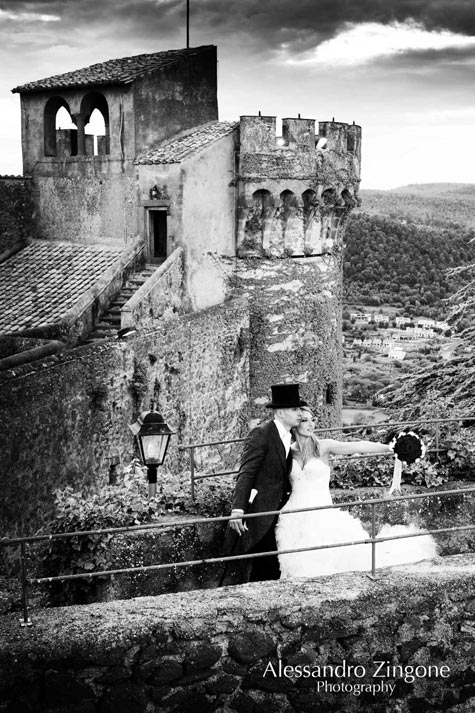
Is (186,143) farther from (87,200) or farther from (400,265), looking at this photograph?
(400,265)

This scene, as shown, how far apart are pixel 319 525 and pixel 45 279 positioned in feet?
48.1

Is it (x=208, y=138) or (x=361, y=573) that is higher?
(x=208, y=138)

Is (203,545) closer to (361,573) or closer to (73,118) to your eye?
(361,573)

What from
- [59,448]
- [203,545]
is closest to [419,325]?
[59,448]

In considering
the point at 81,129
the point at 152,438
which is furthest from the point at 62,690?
the point at 81,129

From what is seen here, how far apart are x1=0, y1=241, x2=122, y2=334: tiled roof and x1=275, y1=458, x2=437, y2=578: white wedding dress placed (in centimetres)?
1151

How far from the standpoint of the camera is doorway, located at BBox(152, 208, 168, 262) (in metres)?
21.7

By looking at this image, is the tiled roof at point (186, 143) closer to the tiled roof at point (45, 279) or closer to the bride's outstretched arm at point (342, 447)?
the tiled roof at point (45, 279)

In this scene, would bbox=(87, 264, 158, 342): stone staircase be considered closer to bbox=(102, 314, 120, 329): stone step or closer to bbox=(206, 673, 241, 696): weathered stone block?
bbox=(102, 314, 120, 329): stone step

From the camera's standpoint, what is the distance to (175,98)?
2255 cm

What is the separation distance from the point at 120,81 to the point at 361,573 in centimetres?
1598

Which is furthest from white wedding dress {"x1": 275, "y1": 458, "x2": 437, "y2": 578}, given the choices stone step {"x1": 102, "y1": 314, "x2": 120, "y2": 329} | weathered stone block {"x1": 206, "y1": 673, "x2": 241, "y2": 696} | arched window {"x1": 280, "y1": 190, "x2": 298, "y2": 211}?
arched window {"x1": 280, "y1": 190, "x2": 298, "y2": 211}

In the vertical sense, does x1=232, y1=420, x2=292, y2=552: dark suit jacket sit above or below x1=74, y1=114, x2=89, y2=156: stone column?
below

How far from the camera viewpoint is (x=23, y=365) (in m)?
14.1
